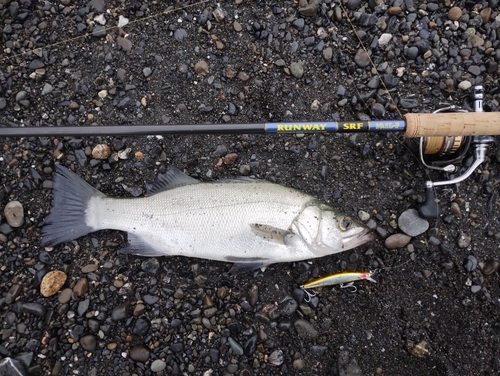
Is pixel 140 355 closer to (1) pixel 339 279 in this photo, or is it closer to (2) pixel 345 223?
(1) pixel 339 279

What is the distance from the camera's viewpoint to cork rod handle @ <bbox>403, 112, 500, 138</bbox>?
105 inches

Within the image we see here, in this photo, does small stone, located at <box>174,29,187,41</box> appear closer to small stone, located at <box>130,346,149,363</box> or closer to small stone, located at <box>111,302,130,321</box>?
small stone, located at <box>111,302,130,321</box>

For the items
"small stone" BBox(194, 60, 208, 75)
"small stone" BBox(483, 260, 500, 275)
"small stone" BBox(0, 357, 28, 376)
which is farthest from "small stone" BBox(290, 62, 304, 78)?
"small stone" BBox(0, 357, 28, 376)

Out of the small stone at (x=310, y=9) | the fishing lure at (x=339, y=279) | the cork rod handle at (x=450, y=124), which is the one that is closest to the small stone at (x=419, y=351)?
the fishing lure at (x=339, y=279)

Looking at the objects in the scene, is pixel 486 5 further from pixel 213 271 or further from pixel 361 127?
pixel 213 271

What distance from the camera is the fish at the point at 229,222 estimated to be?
283 centimetres

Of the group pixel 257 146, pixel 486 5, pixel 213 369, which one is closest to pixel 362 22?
pixel 486 5

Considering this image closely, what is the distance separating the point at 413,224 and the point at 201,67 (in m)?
2.10

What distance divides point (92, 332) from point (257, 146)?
1925 millimetres

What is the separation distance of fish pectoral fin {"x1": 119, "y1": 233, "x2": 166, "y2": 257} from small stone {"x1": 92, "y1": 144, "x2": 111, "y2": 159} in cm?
70

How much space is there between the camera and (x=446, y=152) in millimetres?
2973

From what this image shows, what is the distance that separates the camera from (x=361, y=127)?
104 inches

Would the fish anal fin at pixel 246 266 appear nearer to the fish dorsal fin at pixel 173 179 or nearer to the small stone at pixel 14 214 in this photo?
the fish dorsal fin at pixel 173 179

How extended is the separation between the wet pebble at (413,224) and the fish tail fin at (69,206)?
7.68 ft
